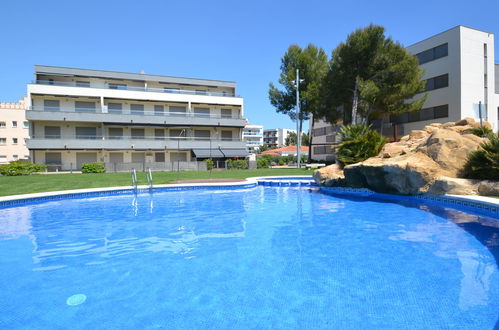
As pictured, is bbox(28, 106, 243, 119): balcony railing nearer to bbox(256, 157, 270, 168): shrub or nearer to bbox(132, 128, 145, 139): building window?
bbox(132, 128, 145, 139): building window

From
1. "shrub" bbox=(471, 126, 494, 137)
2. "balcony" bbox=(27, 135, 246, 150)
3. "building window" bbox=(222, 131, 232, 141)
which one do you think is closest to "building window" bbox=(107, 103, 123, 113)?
"balcony" bbox=(27, 135, 246, 150)

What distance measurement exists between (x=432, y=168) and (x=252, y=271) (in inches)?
380

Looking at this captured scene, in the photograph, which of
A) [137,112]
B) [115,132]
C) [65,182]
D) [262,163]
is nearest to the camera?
[65,182]

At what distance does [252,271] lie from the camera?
17.2ft

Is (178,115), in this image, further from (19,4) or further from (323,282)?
(323,282)

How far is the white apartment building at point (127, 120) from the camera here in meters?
37.0

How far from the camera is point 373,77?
2764 centimetres

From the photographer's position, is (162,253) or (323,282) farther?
(162,253)

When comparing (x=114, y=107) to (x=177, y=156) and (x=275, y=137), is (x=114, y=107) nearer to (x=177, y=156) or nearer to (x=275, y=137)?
(x=177, y=156)

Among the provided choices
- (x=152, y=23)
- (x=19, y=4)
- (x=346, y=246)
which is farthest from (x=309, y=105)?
(x=346, y=246)

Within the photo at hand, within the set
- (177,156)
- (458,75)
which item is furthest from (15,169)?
(458,75)

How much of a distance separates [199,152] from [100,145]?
12512 mm

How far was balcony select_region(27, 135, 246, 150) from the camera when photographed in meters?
35.9

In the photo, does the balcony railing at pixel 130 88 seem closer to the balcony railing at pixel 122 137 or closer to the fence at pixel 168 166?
the balcony railing at pixel 122 137
